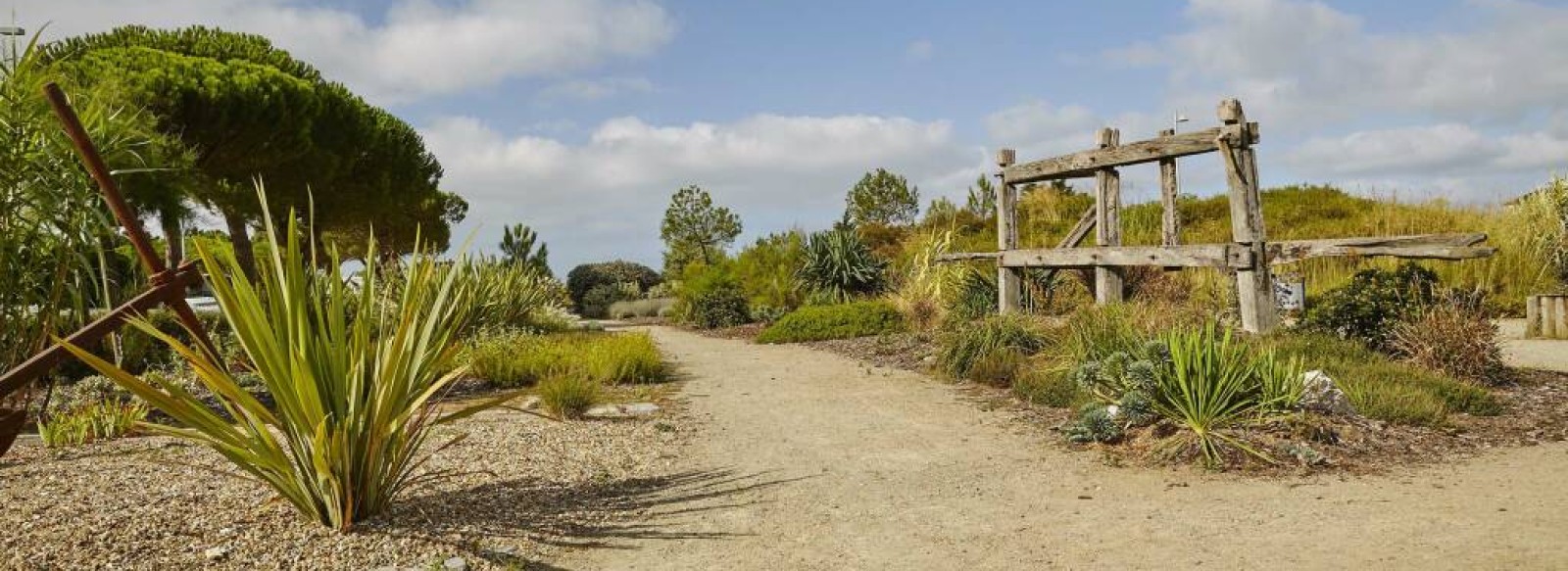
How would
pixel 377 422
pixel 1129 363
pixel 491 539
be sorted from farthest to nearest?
1. pixel 1129 363
2. pixel 491 539
3. pixel 377 422

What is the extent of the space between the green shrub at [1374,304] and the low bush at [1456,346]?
42 centimetres

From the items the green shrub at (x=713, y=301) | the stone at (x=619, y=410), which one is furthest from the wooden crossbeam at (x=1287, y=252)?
the green shrub at (x=713, y=301)

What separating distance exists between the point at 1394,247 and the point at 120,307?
11.7 metres

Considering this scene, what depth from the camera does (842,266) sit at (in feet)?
63.1

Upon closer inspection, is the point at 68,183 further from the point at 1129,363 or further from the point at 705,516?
the point at 1129,363

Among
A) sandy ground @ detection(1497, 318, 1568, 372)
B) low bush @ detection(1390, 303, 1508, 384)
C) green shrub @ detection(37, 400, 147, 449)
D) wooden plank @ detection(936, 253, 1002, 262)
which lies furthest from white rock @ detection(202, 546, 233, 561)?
wooden plank @ detection(936, 253, 1002, 262)

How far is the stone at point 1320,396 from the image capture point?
23.2 ft

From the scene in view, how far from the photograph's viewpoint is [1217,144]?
11.8 meters

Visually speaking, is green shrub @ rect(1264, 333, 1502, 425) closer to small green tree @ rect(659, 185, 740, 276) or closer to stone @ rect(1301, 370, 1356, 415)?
stone @ rect(1301, 370, 1356, 415)

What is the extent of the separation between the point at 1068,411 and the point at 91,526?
6.74 meters

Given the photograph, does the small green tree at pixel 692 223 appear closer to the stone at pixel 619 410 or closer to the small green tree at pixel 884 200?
the small green tree at pixel 884 200

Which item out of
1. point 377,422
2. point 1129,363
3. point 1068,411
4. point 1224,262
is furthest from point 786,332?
point 377,422

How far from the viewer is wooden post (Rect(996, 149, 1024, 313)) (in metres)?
15.9

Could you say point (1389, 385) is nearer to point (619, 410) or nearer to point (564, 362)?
point (619, 410)
